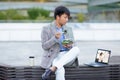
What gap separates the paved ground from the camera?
9.83 metres

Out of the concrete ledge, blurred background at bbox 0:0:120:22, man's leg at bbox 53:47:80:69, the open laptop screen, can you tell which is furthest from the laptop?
blurred background at bbox 0:0:120:22

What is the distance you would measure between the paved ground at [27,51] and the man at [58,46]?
12.2 ft

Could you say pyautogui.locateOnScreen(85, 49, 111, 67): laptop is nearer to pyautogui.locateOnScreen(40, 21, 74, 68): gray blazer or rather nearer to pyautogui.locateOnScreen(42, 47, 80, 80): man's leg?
pyautogui.locateOnScreen(42, 47, 80, 80): man's leg

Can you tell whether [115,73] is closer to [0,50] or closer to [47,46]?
[47,46]

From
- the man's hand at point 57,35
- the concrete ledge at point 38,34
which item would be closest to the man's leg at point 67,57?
the man's hand at point 57,35

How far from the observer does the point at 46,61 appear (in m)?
5.23

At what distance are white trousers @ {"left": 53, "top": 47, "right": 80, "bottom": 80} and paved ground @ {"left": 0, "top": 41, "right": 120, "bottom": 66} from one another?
3761 millimetres

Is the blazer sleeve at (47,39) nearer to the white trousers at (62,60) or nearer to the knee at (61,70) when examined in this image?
the white trousers at (62,60)

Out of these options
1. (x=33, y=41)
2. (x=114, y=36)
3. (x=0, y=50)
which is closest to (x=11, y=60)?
(x=0, y=50)

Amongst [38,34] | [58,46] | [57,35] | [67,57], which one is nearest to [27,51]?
[38,34]

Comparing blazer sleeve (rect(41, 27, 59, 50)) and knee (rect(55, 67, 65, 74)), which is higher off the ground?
blazer sleeve (rect(41, 27, 59, 50))

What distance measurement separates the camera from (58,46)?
5.24 meters

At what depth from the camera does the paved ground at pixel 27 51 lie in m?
9.83

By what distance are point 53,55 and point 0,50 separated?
7160 mm
